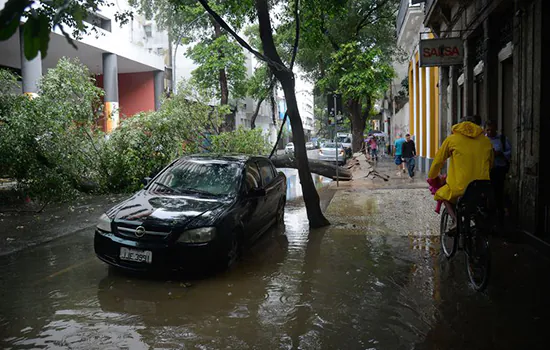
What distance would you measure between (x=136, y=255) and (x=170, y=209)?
2.41 feet

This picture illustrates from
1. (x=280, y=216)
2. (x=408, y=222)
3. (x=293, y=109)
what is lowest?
(x=408, y=222)

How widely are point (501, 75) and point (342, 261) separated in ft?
20.0

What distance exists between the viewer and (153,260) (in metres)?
5.38

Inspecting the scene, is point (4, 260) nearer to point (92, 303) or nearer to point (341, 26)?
point (92, 303)

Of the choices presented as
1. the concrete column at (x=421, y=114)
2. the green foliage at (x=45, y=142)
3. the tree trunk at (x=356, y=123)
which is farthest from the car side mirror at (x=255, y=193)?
the tree trunk at (x=356, y=123)

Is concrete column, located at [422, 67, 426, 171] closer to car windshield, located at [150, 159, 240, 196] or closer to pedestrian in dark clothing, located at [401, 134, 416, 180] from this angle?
pedestrian in dark clothing, located at [401, 134, 416, 180]

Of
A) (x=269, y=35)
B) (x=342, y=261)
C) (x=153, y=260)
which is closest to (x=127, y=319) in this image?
(x=153, y=260)

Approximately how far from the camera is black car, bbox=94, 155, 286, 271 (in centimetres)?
544

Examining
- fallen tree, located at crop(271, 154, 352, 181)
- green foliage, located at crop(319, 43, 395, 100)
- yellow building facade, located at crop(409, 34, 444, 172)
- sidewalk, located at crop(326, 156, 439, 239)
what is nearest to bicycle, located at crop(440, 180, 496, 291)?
sidewalk, located at crop(326, 156, 439, 239)

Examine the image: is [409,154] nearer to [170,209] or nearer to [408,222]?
[408,222]

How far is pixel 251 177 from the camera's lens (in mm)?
7324

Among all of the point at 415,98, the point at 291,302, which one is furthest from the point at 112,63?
the point at 291,302

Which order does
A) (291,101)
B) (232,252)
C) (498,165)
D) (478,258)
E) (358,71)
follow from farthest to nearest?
(358,71)
(291,101)
(498,165)
(232,252)
(478,258)

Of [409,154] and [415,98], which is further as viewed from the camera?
[415,98]
